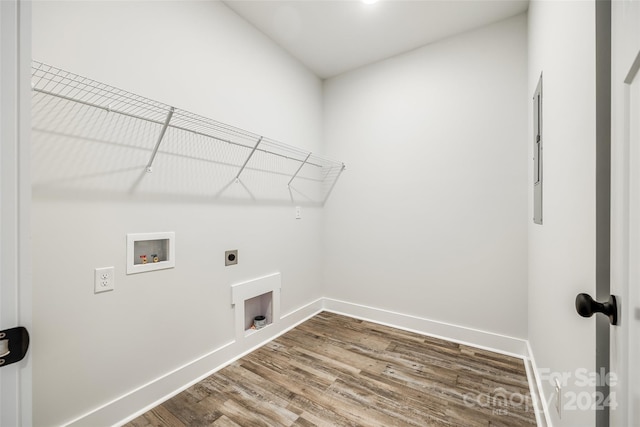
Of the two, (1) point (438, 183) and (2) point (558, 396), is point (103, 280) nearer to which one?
(2) point (558, 396)

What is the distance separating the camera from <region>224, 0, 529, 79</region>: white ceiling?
6.35 feet

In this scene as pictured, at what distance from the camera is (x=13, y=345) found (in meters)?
0.56

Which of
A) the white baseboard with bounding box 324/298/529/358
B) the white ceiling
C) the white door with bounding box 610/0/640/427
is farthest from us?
the white baseboard with bounding box 324/298/529/358

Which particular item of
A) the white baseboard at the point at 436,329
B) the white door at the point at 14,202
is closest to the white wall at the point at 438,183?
the white baseboard at the point at 436,329

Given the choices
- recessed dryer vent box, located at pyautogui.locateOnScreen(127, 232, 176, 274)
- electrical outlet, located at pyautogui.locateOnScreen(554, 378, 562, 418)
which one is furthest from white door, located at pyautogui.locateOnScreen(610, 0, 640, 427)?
recessed dryer vent box, located at pyautogui.locateOnScreen(127, 232, 176, 274)

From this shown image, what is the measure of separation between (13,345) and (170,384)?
132 centimetres

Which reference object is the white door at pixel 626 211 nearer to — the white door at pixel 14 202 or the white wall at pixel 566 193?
the white wall at pixel 566 193

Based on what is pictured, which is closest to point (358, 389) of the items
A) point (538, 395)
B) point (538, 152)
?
point (538, 395)

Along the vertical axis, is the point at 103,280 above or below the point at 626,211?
below

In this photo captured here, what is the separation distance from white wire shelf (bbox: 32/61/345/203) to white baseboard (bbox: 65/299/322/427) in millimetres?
1138

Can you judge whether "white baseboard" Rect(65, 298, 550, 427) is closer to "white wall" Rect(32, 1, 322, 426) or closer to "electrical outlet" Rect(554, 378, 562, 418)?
"white wall" Rect(32, 1, 322, 426)

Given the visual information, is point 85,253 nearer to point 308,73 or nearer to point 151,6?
point 151,6

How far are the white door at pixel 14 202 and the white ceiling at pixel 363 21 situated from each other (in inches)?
69.5

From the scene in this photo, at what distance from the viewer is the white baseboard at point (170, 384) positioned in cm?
134
